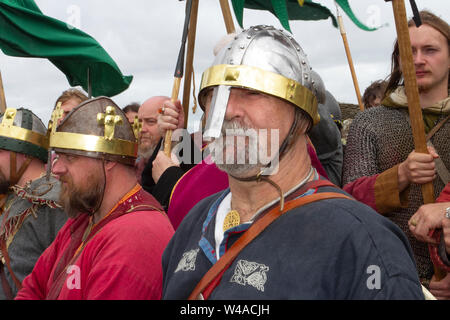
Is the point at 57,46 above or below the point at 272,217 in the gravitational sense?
above

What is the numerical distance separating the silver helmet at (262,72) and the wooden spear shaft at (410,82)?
0.52 meters

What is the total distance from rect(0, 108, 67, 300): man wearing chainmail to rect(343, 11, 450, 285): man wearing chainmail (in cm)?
222

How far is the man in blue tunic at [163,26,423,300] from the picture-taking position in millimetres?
1569

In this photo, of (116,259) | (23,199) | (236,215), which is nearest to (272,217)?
(236,215)

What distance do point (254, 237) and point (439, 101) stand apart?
74.5 inches

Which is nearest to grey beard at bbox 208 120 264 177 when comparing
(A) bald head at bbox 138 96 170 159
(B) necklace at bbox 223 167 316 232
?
(B) necklace at bbox 223 167 316 232

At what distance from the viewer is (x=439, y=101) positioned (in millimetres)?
3107

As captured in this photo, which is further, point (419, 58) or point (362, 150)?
point (362, 150)

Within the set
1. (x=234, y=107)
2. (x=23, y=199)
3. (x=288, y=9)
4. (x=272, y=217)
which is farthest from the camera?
(x=288, y=9)

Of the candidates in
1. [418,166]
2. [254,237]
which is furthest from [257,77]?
[418,166]

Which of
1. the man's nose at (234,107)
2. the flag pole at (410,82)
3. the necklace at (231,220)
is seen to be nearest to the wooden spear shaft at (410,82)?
the flag pole at (410,82)

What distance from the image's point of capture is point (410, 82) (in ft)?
7.91

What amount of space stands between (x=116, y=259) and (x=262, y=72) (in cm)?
122

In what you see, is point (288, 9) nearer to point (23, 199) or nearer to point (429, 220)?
point (429, 220)
